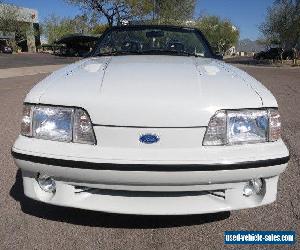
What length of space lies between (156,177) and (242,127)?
2.06 ft

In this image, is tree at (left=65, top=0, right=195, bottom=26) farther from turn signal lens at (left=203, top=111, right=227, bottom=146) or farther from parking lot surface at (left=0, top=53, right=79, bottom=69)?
turn signal lens at (left=203, top=111, right=227, bottom=146)

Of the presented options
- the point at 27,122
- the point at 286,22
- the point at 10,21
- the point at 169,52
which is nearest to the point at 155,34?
the point at 169,52

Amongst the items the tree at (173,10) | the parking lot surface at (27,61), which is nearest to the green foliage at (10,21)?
the parking lot surface at (27,61)

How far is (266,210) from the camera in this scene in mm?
2926

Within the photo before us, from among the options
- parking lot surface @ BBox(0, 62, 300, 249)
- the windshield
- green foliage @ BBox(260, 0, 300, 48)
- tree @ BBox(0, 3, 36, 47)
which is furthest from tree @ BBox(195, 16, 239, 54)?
parking lot surface @ BBox(0, 62, 300, 249)

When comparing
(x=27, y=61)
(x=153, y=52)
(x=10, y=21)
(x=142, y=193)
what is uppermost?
(x=10, y=21)

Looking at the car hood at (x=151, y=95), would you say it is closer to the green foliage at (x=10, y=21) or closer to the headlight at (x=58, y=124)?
the headlight at (x=58, y=124)

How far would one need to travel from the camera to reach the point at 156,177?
2.17 m

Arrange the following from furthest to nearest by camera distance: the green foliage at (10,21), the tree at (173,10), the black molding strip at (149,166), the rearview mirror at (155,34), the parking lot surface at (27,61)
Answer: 1. the green foliage at (10,21)
2. the tree at (173,10)
3. the parking lot surface at (27,61)
4. the rearview mirror at (155,34)
5. the black molding strip at (149,166)

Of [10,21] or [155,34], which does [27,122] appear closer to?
[155,34]

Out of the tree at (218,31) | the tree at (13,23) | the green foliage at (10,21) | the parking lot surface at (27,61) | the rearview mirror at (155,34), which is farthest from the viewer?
the tree at (218,31)

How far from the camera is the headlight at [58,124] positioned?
230cm

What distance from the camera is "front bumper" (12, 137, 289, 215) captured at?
2.17 metres

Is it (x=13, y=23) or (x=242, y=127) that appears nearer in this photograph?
(x=242, y=127)
